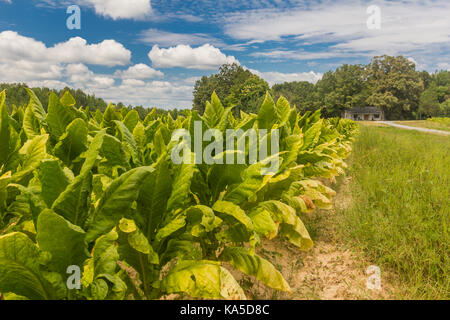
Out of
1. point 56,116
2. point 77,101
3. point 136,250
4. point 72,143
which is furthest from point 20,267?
point 77,101

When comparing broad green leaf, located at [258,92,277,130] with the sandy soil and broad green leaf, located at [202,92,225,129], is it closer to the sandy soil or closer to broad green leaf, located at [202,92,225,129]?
broad green leaf, located at [202,92,225,129]


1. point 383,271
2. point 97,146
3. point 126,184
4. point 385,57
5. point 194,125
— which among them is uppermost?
point 385,57

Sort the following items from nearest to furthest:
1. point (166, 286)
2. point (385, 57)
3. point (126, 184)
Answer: point (126, 184) → point (166, 286) → point (385, 57)

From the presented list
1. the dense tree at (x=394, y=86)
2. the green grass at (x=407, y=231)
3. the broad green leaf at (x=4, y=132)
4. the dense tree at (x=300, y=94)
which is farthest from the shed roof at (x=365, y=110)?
the broad green leaf at (x=4, y=132)

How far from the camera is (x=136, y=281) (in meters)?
2.40

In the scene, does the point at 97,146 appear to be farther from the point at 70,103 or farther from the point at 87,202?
the point at 70,103

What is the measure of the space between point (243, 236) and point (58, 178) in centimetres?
126

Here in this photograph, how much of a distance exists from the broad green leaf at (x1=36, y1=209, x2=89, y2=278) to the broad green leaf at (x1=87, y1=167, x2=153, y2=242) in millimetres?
85

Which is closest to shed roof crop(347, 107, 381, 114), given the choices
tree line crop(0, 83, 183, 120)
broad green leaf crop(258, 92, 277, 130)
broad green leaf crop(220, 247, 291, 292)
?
tree line crop(0, 83, 183, 120)

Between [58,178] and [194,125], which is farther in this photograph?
[194,125]

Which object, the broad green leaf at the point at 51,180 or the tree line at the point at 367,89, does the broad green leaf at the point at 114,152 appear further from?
the tree line at the point at 367,89

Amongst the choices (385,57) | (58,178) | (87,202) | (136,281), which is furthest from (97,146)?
(385,57)

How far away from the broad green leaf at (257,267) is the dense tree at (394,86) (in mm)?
72315

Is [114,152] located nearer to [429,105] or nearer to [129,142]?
[129,142]
